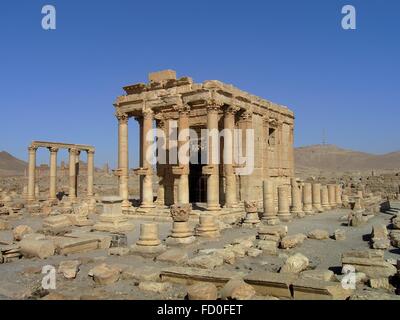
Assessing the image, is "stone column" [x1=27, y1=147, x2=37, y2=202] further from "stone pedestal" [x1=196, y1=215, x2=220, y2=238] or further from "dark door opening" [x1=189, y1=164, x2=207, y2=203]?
"stone pedestal" [x1=196, y1=215, x2=220, y2=238]

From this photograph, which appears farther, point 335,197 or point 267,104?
point 335,197

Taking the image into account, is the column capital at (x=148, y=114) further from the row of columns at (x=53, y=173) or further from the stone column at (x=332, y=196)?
the stone column at (x=332, y=196)

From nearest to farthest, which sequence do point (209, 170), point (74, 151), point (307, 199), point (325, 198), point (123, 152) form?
point (209, 170) → point (307, 199) → point (123, 152) → point (325, 198) → point (74, 151)

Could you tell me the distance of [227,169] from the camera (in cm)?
2003

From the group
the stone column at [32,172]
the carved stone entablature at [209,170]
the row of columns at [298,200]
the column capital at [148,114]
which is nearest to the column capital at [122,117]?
the column capital at [148,114]

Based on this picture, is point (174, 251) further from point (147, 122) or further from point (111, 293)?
point (147, 122)

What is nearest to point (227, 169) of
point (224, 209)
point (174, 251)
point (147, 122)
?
point (224, 209)

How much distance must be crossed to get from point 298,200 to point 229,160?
4.60m

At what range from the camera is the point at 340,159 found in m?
106

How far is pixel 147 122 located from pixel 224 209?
6.53m

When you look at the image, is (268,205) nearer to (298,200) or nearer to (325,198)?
(298,200)

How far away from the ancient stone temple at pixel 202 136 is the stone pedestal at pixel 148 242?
24.5 feet

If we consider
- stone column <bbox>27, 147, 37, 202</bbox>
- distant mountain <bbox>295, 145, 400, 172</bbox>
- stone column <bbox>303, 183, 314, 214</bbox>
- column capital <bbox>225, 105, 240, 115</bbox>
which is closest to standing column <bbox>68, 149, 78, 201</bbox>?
stone column <bbox>27, 147, 37, 202</bbox>

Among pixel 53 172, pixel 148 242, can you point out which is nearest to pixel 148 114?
pixel 148 242
